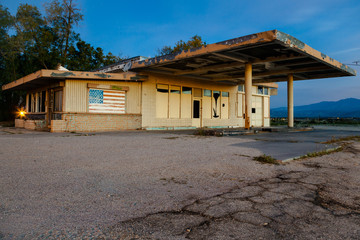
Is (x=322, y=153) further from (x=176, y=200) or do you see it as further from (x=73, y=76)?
(x=73, y=76)

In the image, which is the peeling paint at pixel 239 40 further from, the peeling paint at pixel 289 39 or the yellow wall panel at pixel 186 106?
the yellow wall panel at pixel 186 106

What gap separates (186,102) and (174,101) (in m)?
1.13

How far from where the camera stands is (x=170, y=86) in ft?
57.7

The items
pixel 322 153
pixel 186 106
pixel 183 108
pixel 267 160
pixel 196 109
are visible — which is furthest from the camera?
pixel 196 109

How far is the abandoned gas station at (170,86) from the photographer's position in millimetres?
12258

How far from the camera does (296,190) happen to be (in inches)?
131

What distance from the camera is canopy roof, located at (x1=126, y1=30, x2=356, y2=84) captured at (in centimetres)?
1026

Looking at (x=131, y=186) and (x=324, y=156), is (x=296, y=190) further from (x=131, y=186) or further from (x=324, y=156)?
(x=324, y=156)

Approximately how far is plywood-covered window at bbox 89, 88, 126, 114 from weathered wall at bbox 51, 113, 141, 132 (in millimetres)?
321

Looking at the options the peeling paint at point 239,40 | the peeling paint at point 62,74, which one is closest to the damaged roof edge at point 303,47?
the peeling paint at point 239,40

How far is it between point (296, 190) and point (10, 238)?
10.4 feet

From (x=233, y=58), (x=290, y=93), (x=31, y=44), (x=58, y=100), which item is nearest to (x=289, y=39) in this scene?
(x=233, y=58)

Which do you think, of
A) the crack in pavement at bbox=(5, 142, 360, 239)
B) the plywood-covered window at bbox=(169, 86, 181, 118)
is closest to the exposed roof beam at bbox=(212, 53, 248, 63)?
the plywood-covered window at bbox=(169, 86, 181, 118)

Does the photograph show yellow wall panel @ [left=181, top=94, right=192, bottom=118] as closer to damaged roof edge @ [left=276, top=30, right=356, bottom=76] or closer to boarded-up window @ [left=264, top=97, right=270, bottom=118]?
damaged roof edge @ [left=276, top=30, right=356, bottom=76]
